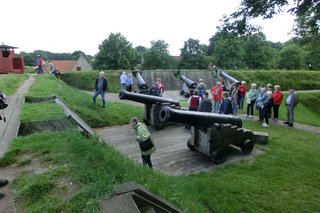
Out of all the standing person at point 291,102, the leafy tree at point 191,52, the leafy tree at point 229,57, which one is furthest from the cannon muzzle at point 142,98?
the leafy tree at point 191,52

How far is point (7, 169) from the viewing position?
447cm

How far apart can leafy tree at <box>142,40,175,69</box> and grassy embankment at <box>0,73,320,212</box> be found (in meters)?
51.5

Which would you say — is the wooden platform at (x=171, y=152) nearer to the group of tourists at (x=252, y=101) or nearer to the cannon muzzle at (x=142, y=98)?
the cannon muzzle at (x=142, y=98)

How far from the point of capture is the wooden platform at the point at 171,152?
7.56 m

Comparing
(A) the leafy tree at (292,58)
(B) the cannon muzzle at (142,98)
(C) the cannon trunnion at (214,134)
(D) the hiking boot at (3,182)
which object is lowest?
(C) the cannon trunnion at (214,134)

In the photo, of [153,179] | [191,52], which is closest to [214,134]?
[153,179]

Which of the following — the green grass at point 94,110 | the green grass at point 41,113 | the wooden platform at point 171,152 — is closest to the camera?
the green grass at point 41,113

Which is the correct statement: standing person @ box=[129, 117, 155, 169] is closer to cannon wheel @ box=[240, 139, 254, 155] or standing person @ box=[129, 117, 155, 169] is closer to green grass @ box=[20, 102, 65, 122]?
green grass @ box=[20, 102, 65, 122]

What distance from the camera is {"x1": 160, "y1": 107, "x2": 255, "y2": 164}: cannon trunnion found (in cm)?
775

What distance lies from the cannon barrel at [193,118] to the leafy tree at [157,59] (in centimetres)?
5104

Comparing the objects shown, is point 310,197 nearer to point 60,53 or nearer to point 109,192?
point 109,192

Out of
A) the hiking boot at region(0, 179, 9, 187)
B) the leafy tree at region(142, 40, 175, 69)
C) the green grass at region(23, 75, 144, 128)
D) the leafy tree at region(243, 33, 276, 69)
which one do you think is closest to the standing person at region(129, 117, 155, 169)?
the hiking boot at region(0, 179, 9, 187)

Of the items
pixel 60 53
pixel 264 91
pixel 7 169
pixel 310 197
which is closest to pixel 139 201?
pixel 7 169

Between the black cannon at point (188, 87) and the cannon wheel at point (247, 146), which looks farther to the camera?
the black cannon at point (188, 87)
